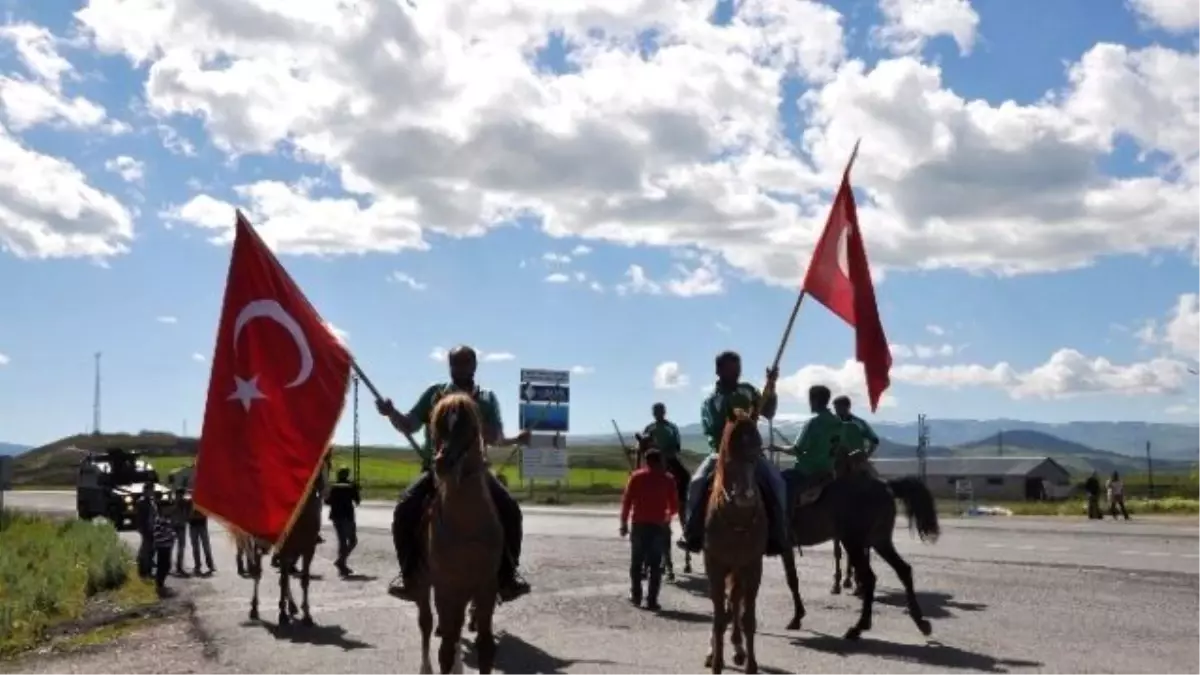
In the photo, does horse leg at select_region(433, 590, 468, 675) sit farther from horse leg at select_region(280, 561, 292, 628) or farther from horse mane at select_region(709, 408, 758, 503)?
horse leg at select_region(280, 561, 292, 628)

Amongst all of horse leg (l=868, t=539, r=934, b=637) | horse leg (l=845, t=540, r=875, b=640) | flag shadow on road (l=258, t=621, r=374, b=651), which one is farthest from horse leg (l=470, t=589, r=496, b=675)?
horse leg (l=868, t=539, r=934, b=637)

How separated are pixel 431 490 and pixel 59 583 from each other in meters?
13.4

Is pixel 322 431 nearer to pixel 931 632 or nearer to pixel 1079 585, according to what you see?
pixel 931 632

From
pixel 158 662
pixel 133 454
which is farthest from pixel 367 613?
pixel 133 454

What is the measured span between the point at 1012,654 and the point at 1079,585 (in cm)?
805

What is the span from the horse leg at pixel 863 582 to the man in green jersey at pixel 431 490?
4.61 m

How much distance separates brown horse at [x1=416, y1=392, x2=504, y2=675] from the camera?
9523mm

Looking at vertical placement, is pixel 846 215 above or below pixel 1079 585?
above

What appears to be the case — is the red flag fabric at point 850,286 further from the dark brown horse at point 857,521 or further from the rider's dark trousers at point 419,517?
the rider's dark trousers at point 419,517

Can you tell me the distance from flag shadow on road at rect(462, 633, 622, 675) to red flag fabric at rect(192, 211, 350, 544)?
2.44 metres

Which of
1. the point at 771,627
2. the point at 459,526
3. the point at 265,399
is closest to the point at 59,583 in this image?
the point at 265,399

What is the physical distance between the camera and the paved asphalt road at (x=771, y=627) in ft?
41.8

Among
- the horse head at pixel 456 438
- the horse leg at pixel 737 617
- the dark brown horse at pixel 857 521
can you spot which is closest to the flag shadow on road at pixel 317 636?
the horse leg at pixel 737 617

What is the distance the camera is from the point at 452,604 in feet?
32.3
